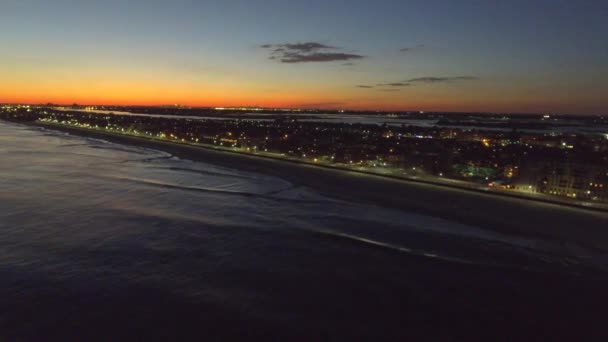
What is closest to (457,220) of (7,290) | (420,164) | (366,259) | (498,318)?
(366,259)

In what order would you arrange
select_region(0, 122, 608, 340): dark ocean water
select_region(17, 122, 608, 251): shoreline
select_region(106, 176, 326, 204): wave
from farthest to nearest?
select_region(106, 176, 326, 204): wave
select_region(17, 122, 608, 251): shoreline
select_region(0, 122, 608, 340): dark ocean water

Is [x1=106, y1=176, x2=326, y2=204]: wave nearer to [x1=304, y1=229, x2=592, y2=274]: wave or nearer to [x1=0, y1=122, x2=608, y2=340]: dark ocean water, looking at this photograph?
[x1=0, y1=122, x2=608, y2=340]: dark ocean water

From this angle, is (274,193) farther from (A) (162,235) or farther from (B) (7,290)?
(B) (7,290)

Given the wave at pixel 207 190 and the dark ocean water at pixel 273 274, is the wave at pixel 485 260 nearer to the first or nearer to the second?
the dark ocean water at pixel 273 274

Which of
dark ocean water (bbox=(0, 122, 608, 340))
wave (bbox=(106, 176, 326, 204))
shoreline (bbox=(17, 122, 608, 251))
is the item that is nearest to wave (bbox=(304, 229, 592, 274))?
dark ocean water (bbox=(0, 122, 608, 340))

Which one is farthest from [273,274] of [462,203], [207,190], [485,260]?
[462,203]

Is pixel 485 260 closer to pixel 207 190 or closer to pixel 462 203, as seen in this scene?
pixel 462 203
